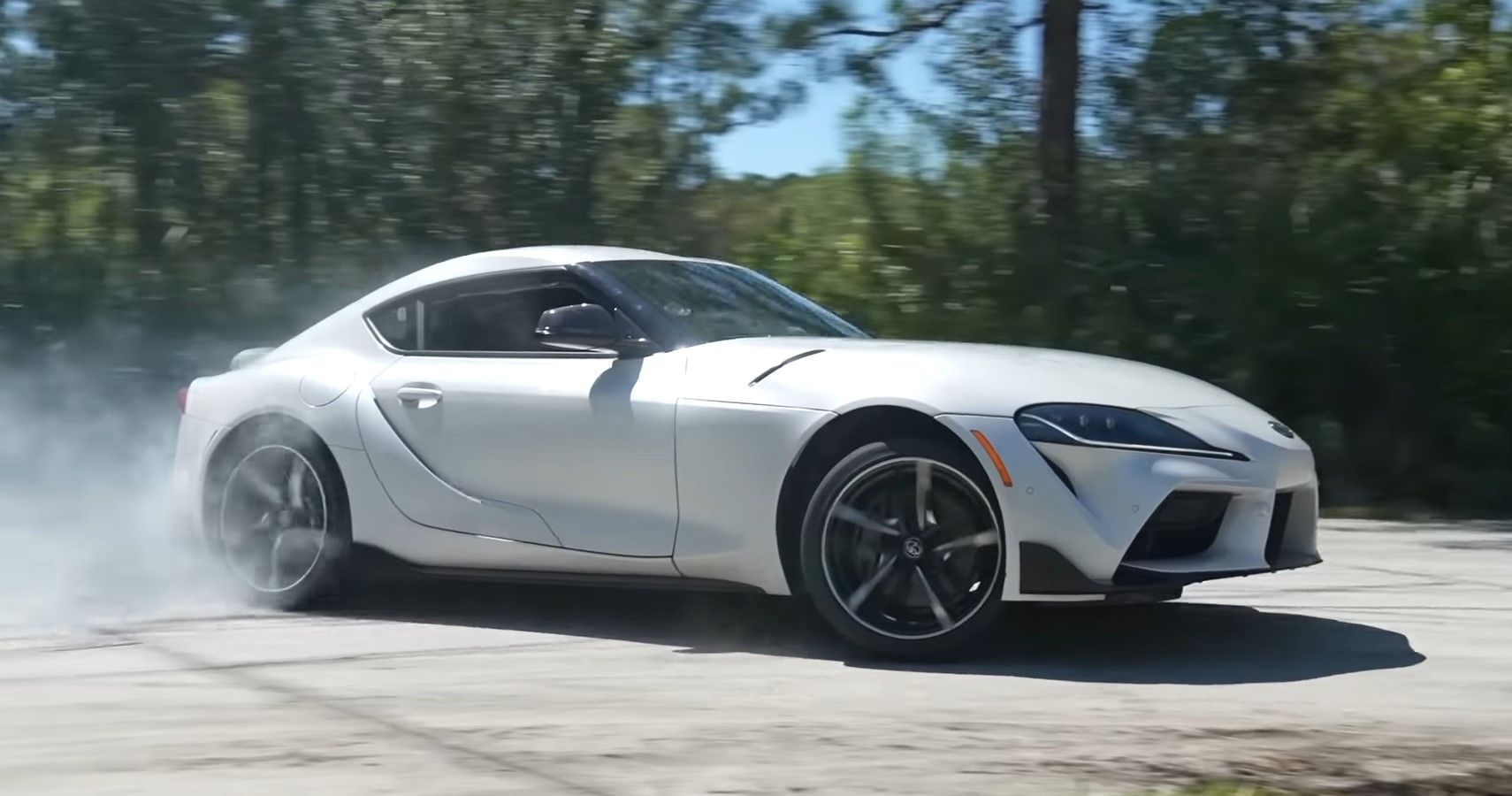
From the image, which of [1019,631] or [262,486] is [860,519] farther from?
[262,486]

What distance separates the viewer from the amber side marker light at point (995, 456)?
6027mm

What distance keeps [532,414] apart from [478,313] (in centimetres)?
72

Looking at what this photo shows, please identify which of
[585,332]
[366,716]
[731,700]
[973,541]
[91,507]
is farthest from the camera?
[91,507]

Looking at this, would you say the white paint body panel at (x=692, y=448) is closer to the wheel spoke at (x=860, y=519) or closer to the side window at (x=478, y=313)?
the side window at (x=478, y=313)

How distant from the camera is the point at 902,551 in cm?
627

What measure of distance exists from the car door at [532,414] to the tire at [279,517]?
14.7 inches

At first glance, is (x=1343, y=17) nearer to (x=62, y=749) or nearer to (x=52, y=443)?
(x=52, y=443)

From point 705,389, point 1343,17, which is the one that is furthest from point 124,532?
point 1343,17

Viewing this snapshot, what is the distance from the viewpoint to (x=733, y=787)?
15.4 ft

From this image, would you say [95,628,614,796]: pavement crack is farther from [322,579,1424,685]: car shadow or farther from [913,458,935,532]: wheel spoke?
[913,458,935,532]: wheel spoke

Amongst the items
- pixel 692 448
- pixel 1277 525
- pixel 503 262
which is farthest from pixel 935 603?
pixel 503 262

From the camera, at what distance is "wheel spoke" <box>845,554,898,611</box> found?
629 cm

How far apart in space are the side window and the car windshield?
273 mm

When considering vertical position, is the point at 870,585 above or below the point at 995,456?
below
